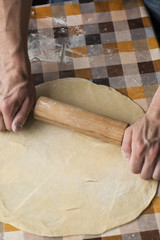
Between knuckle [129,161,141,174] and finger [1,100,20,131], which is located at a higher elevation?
finger [1,100,20,131]

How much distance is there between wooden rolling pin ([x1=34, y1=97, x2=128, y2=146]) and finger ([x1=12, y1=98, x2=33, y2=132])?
0.04 meters

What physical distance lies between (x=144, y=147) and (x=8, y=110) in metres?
0.65

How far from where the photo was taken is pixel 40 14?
2.05 m

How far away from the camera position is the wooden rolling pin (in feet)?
4.85

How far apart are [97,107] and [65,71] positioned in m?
0.32

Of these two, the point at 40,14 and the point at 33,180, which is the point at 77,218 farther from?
the point at 40,14

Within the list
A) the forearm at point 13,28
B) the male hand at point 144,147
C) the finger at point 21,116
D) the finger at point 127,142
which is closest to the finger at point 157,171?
the male hand at point 144,147

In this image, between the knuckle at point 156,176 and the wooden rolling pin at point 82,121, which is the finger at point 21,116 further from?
the knuckle at point 156,176

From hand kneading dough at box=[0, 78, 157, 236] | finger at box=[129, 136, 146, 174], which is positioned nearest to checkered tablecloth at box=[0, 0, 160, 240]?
hand kneading dough at box=[0, 78, 157, 236]

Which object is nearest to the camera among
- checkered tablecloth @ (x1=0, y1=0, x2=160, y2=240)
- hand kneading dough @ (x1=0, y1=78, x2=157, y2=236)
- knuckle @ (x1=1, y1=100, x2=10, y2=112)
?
hand kneading dough @ (x1=0, y1=78, x2=157, y2=236)

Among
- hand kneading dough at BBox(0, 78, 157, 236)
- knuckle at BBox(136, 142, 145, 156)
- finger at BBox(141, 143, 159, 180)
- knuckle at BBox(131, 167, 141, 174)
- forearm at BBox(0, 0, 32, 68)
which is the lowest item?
hand kneading dough at BBox(0, 78, 157, 236)

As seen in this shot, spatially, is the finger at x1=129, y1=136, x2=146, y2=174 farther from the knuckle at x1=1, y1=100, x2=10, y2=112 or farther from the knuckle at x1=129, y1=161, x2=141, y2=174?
the knuckle at x1=1, y1=100, x2=10, y2=112

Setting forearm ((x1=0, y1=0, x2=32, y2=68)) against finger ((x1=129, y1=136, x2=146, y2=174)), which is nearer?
finger ((x1=129, y1=136, x2=146, y2=174))

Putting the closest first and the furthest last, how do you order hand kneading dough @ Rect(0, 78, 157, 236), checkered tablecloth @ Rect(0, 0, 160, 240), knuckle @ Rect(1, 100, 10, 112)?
1. hand kneading dough @ Rect(0, 78, 157, 236)
2. knuckle @ Rect(1, 100, 10, 112)
3. checkered tablecloth @ Rect(0, 0, 160, 240)
